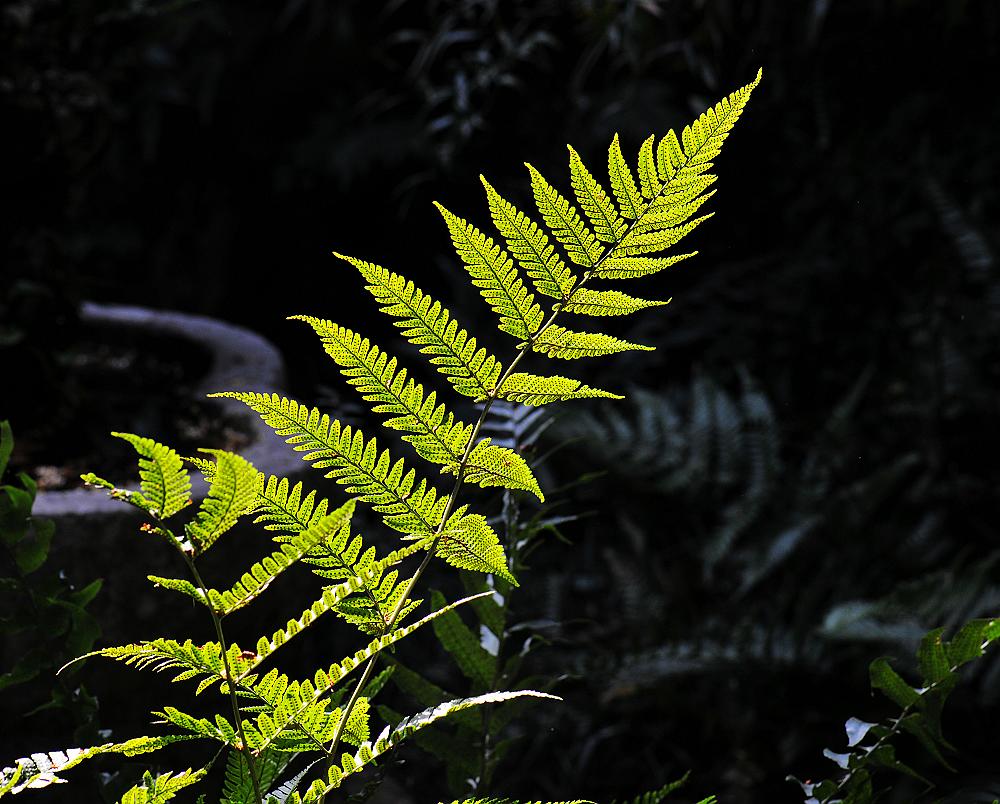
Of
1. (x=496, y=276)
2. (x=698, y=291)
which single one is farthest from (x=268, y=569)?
(x=698, y=291)

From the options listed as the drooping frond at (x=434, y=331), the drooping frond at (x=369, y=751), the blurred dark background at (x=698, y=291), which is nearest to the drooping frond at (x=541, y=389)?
the drooping frond at (x=434, y=331)

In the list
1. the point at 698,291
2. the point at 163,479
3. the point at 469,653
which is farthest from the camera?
the point at 698,291

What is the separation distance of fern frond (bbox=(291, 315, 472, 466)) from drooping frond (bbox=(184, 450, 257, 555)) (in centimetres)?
5

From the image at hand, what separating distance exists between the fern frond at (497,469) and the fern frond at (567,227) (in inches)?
3.3

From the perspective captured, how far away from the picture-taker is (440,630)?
63 centimetres

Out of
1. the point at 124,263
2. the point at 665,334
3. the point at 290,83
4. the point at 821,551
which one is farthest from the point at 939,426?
the point at 124,263

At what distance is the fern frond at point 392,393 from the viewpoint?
0.42m

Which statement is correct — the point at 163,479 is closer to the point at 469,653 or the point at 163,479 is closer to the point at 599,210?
the point at 599,210

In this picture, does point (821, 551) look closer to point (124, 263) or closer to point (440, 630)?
point (440, 630)

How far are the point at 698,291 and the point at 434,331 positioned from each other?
220 cm

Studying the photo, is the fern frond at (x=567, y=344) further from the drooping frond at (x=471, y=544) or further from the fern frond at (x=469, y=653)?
the fern frond at (x=469, y=653)

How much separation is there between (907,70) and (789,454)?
899mm

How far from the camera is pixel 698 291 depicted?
8.42 feet

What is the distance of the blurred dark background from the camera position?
5.42ft
